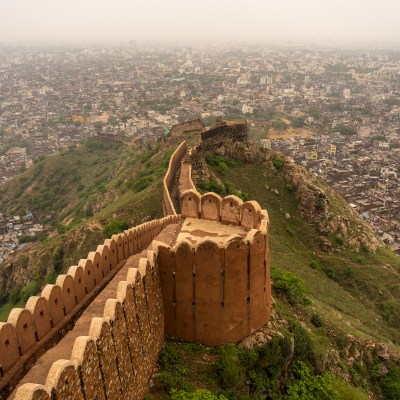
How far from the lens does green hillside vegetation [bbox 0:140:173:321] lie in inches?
1587

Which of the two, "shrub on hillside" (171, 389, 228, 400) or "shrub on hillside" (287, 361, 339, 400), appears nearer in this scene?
"shrub on hillside" (171, 389, 228, 400)

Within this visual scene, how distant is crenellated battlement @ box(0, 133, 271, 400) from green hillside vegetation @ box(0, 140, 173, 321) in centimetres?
1899

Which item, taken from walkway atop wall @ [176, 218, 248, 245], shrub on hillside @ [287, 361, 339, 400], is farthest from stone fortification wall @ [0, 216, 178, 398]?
shrub on hillside @ [287, 361, 339, 400]

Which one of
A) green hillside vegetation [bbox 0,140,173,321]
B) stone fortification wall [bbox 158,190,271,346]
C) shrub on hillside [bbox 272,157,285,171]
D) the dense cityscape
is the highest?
stone fortification wall [bbox 158,190,271,346]

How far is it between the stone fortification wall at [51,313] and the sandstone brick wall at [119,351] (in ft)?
4.17

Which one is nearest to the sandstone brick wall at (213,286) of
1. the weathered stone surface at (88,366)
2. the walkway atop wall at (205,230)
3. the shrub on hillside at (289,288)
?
the walkway atop wall at (205,230)

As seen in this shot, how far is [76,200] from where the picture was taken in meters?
72.1

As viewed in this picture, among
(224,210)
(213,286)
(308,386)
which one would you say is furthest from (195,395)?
(224,210)

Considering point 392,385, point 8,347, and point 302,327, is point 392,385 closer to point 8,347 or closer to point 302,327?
point 302,327

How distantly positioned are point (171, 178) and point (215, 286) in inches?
1043

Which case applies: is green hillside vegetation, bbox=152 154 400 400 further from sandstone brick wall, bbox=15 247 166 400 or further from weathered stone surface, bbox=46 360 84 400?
weathered stone surface, bbox=46 360 84 400

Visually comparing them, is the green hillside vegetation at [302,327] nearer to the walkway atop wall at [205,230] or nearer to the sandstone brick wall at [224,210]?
the walkway atop wall at [205,230]

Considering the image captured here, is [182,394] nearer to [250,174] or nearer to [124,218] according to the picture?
[124,218]

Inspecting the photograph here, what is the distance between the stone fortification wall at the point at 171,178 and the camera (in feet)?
114
